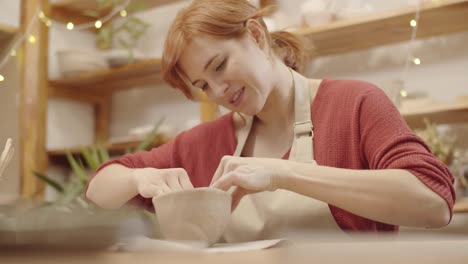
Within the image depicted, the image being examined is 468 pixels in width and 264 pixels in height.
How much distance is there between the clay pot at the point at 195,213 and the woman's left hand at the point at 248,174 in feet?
0.55

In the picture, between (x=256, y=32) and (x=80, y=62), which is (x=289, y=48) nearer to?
(x=256, y=32)

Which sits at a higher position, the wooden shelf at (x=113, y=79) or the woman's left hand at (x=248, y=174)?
the woman's left hand at (x=248, y=174)

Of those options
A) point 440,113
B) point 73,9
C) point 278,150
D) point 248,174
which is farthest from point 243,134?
point 73,9

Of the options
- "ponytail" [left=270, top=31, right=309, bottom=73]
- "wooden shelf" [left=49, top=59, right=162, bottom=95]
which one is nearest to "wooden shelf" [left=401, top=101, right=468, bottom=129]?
"ponytail" [left=270, top=31, right=309, bottom=73]

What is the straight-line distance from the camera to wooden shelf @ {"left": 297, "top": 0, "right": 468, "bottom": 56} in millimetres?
2250

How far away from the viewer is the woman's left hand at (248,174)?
0.95 metres

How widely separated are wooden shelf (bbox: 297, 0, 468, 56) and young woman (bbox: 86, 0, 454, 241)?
0.96 m

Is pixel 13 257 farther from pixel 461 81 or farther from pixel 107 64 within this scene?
pixel 107 64

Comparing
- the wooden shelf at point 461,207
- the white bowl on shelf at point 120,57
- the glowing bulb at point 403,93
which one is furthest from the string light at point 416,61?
the white bowl on shelf at point 120,57

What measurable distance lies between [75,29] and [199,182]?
229 cm

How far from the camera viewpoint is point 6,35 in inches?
118

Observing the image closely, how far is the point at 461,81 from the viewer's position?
2.39 m

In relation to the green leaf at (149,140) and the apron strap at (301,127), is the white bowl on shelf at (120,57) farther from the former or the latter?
the apron strap at (301,127)

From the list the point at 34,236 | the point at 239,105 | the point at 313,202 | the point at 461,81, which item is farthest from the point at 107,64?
the point at 34,236
